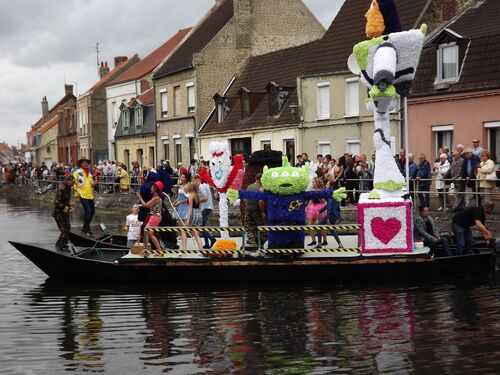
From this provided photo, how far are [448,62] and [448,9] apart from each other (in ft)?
13.6

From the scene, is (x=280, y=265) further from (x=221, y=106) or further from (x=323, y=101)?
(x=221, y=106)

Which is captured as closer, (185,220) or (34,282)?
(34,282)

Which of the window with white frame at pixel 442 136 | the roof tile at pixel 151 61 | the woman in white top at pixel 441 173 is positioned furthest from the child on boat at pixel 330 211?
the roof tile at pixel 151 61

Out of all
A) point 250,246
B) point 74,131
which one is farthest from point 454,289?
point 74,131

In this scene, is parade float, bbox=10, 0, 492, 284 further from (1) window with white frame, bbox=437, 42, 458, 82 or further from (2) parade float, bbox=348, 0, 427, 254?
(1) window with white frame, bbox=437, 42, 458, 82

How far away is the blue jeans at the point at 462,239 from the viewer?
17.0 m

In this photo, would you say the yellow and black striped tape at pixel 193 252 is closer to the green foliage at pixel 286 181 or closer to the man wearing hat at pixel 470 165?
the green foliage at pixel 286 181

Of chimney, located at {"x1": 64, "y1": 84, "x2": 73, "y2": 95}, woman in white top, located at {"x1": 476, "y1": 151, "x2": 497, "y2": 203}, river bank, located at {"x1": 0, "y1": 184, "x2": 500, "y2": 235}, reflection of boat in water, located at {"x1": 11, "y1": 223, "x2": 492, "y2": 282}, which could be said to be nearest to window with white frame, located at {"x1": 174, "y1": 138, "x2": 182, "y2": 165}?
river bank, located at {"x1": 0, "y1": 184, "x2": 500, "y2": 235}

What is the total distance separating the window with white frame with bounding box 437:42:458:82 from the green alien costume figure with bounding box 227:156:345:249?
1508 cm

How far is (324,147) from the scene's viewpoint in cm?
3650

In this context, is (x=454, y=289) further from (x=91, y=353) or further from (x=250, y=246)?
(x=91, y=353)

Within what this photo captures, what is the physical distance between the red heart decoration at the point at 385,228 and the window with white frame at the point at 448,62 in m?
14.8

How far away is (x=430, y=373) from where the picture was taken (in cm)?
973

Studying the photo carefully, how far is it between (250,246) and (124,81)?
42981 mm
